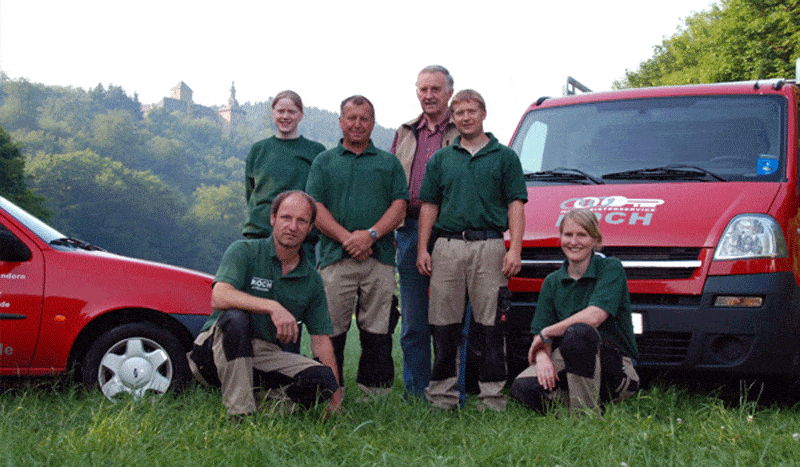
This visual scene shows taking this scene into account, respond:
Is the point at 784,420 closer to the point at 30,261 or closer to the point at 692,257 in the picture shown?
the point at 692,257

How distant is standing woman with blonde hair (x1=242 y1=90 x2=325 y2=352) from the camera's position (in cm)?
561

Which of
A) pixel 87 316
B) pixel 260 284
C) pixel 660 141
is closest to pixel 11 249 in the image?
pixel 87 316

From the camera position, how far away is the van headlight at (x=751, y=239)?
482 centimetres

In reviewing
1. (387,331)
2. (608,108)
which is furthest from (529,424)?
(608,108)

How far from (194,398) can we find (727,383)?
10.2 ft

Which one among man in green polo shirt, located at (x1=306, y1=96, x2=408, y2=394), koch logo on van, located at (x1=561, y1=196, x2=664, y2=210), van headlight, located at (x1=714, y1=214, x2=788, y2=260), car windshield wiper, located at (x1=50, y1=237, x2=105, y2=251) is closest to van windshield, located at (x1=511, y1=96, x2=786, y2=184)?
koch logo on van, located at (x1=561, y1=196, x2=664, y2=210)

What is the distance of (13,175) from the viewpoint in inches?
1641

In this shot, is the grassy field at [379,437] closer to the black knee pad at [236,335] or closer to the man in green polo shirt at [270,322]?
the man in green polo shirt at [270,322]

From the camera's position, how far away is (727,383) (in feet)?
16.9

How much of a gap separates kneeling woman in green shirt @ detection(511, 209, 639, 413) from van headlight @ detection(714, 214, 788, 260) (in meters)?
0.69

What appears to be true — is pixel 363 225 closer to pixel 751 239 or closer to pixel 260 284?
pixel 260 284

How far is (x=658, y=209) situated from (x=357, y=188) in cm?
178

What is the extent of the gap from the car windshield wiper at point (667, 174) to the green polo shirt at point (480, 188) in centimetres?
91

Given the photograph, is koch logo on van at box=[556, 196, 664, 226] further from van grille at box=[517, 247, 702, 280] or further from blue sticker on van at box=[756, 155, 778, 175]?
blue sticker on van at box=[756, 155, 778, 175]
